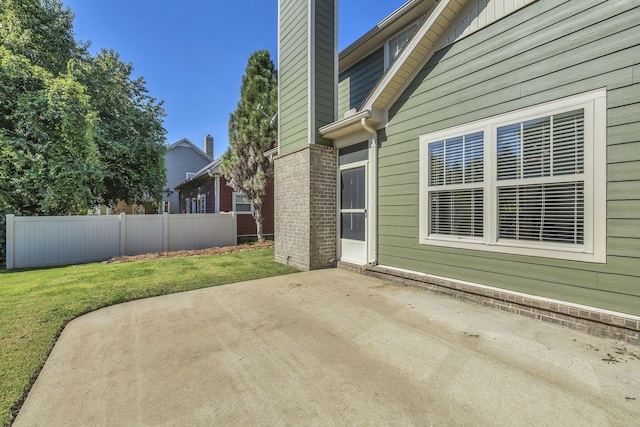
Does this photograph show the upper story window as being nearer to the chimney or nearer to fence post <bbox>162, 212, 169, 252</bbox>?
fence post <bbox>162, 212, 169, 252</bbox>

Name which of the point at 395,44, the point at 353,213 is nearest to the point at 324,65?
the point at 395,44

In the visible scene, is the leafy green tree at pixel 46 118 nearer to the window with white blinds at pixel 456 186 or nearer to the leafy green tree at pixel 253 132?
the leafy green tree at pixel 253 132

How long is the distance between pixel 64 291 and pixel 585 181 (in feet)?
25.8

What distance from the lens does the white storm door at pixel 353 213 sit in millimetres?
5863

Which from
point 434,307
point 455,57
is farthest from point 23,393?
point 455,57

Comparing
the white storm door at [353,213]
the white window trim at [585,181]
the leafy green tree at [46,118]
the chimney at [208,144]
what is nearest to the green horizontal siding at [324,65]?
the white storm door at [353,213]

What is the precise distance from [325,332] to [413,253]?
98.9 inches

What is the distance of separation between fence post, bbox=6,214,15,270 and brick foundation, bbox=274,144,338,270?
7.47 metres

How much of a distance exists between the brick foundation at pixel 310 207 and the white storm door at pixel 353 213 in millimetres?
216

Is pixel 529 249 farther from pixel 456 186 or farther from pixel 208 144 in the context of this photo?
pixel 208 144

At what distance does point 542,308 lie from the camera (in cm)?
328

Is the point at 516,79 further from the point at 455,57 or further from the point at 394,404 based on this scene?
the point at 394,404

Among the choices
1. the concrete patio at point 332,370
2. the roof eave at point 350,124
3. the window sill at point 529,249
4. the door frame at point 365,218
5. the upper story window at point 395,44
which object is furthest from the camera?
the upper story window at point 395,44

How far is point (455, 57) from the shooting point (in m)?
4.32
